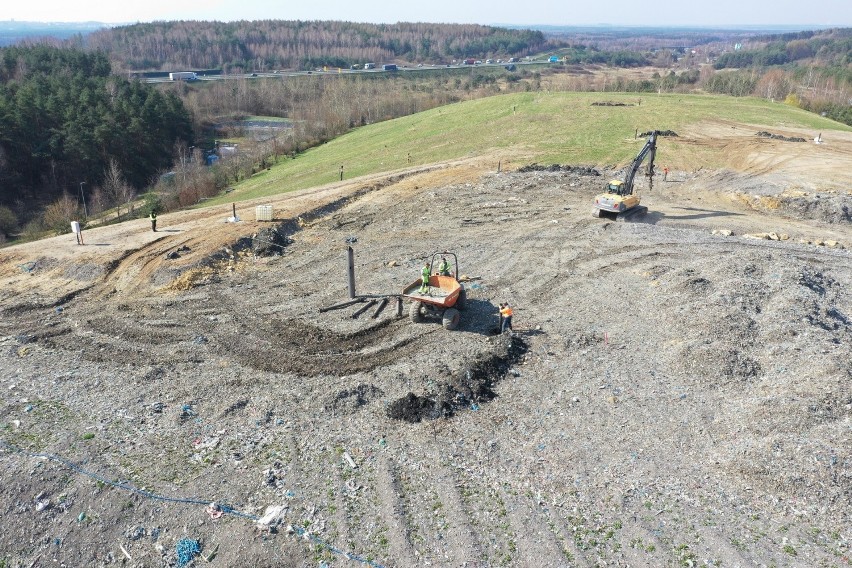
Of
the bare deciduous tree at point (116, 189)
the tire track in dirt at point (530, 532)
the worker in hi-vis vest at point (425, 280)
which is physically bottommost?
the bare deciduous tree at point (116, 189)

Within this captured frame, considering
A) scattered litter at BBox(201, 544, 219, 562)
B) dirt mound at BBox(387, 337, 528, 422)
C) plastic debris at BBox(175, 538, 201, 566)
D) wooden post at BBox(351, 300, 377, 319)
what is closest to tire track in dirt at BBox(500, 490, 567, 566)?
dirt mound at BBox(387, 337, 528, 422)

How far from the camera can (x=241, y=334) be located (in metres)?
16.7

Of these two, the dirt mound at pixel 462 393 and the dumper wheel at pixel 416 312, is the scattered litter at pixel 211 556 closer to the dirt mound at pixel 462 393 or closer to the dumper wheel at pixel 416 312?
the dirt mound at pixel 462 393

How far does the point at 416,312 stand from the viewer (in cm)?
1692

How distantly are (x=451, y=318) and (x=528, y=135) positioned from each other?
31450mm

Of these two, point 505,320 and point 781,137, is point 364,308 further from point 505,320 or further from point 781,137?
point 781,137

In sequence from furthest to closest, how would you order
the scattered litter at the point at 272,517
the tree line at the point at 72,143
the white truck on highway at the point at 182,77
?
the white truck on highway at the point at 182,77, the tree line at the point at 72,143, the scattered litter at the point at 272,517

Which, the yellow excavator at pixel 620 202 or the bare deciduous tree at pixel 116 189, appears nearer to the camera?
the yellow excavator at pixel 620 202

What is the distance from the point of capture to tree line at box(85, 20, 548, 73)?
152000mm

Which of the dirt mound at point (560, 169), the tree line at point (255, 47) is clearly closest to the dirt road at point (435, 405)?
the dirt mound at point (560, 169)

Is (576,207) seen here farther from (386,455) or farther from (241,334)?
(386,455)

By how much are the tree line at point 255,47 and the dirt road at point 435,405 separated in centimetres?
13671

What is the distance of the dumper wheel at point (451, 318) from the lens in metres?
16.5

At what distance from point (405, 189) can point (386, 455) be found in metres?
22.9
